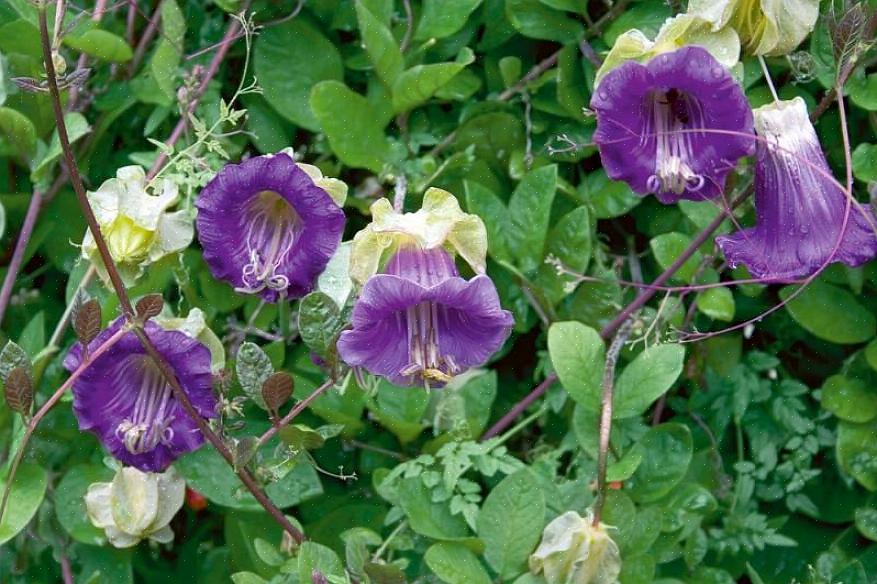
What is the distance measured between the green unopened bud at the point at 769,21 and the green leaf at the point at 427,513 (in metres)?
0.42

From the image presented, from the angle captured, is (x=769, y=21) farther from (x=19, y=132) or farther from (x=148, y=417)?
(x=19, y=132)

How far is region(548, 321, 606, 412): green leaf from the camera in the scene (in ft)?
3.14

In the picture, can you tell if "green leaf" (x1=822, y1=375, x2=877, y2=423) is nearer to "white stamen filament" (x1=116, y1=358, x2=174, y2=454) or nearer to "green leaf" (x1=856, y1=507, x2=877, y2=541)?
"green leaf" (x1=856, y1=507, x2=877, y2=541)

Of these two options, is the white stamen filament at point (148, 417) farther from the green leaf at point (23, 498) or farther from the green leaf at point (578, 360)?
the green leaf at point (578, 360)

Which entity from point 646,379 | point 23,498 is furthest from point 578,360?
point 23,498

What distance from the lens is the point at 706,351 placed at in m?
1.16

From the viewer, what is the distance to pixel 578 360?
3.16 feet

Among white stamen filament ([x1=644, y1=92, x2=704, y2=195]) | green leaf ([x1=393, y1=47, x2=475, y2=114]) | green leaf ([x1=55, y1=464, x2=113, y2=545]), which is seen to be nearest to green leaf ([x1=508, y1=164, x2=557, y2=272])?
green leaf ([x1=393, y1=47, x2=475, y2=114])

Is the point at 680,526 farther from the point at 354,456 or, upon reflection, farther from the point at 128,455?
the point at 128,455

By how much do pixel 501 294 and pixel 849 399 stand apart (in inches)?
12.7

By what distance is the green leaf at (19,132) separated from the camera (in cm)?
111

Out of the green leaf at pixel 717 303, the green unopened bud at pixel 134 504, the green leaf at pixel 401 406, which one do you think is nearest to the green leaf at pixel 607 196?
the green leaf at pixel 717 303

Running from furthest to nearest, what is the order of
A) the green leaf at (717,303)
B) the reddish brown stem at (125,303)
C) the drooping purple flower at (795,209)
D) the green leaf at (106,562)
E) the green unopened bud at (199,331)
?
the green leaf at (106,562) → the green leaf at (717,303) → the green unopened bud at (199,331) → the drooping purple flower at (795,209) → the reddish brown stem at (125,303)

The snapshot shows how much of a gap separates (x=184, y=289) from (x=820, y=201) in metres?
0.54
